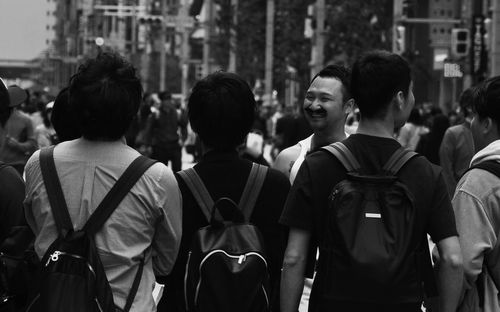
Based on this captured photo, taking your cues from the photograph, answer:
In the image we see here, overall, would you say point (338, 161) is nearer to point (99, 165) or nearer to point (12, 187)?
point (99, 165)

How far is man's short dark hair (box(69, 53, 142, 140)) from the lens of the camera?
5508mm

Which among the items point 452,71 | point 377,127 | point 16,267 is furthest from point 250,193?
point 452,71

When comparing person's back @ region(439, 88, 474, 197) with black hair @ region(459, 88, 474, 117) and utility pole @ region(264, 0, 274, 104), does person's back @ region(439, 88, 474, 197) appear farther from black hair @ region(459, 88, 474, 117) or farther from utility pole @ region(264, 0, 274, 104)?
utility pole @ region(264, 0, 274, 104)

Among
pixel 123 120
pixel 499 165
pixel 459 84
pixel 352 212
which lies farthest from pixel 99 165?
pixel 459 84

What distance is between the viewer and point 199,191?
19.2 ft

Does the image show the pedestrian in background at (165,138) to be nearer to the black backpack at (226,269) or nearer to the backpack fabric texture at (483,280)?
the backpack fabric texture at (483,280)

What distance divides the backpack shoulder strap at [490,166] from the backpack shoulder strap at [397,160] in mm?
614

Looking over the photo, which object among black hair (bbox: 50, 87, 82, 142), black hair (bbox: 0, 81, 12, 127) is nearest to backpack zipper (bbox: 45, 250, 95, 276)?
black hair (bbox: 0, 81, 12, 127)

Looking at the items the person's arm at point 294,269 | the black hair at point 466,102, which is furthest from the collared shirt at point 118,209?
the black hair at point 466,102

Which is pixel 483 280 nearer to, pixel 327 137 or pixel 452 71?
pixel 327 137

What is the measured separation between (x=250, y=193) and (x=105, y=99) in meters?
0.73

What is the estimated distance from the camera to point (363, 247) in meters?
5.11

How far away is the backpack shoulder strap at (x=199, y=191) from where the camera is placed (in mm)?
5789

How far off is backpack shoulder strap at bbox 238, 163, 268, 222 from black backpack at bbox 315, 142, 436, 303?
1.85ft
